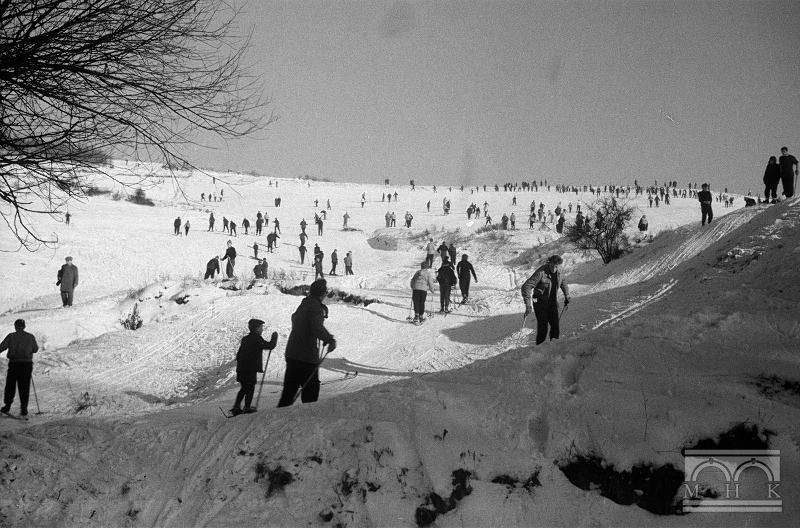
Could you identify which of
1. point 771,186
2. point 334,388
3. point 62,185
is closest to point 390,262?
point 771,186

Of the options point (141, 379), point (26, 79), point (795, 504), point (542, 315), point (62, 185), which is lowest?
point (141, 379)

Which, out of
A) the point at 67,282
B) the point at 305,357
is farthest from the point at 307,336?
the point at 67,282

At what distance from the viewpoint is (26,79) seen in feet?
14.9

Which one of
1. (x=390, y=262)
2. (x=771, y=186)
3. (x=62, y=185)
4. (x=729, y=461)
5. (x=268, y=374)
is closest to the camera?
(x=729, y=461)

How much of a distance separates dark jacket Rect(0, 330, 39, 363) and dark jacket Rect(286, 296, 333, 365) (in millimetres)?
4914

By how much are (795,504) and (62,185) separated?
5.90 metres

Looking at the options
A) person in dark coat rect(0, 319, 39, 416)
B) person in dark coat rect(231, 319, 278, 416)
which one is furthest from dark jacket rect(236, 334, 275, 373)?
A: person in dark coat rect(0, 319, 39, 416)

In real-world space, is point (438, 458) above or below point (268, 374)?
above

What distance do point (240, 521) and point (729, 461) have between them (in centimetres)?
311

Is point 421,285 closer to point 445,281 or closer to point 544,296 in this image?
point 445,281

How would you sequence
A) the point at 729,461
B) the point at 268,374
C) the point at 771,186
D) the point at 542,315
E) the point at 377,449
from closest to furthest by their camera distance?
the point at 729,461, the point at 377,449, the point at 542,315, the point at 268,374, the point at 771,186

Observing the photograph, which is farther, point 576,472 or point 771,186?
point 771,186

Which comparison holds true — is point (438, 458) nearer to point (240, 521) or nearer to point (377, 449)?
point (377, 449)
